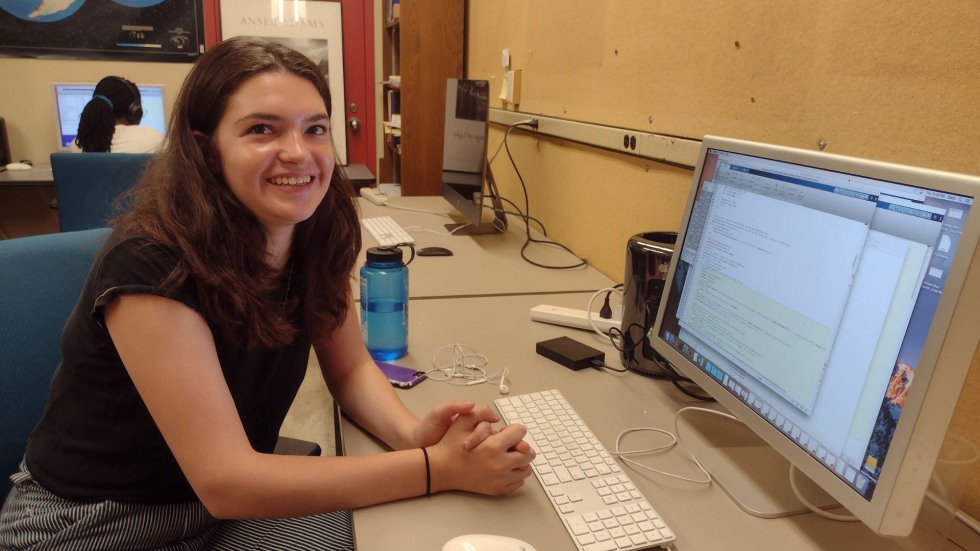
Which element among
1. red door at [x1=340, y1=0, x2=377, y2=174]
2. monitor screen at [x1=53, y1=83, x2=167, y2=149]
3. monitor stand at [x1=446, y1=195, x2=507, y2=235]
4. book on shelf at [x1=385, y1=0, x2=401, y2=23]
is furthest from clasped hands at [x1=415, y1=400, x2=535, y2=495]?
red door at [x1=340, y1=0, x2=377, y2=174]

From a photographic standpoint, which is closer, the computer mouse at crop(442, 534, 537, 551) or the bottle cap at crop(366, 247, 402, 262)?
the computer mouse at crop(442, 534, 537, 551)

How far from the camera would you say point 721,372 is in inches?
33.9

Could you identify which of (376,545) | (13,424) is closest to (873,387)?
(376,545)

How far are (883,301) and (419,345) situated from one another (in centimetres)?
82

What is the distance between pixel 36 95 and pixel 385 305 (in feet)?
12.6

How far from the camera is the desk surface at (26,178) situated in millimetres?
3215

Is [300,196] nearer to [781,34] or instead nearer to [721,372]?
[721,372]

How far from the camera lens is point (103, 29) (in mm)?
3898

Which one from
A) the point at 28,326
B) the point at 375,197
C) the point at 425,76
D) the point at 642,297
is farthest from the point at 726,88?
the point at 425,76

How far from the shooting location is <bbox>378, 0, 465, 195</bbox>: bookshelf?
3.02m

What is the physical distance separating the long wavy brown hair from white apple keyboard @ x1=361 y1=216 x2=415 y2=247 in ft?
3.10

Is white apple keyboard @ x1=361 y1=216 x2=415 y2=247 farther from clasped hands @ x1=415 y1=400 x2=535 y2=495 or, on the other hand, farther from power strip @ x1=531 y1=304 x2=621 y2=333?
clasped hands @ x1=415 y1=400 x2=535 y2=495

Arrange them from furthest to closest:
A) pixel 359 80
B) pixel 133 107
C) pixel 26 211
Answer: pixel 359 80
pixel 26 211
pixel 133 107

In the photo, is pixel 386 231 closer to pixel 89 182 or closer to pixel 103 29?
pixel 89 182
